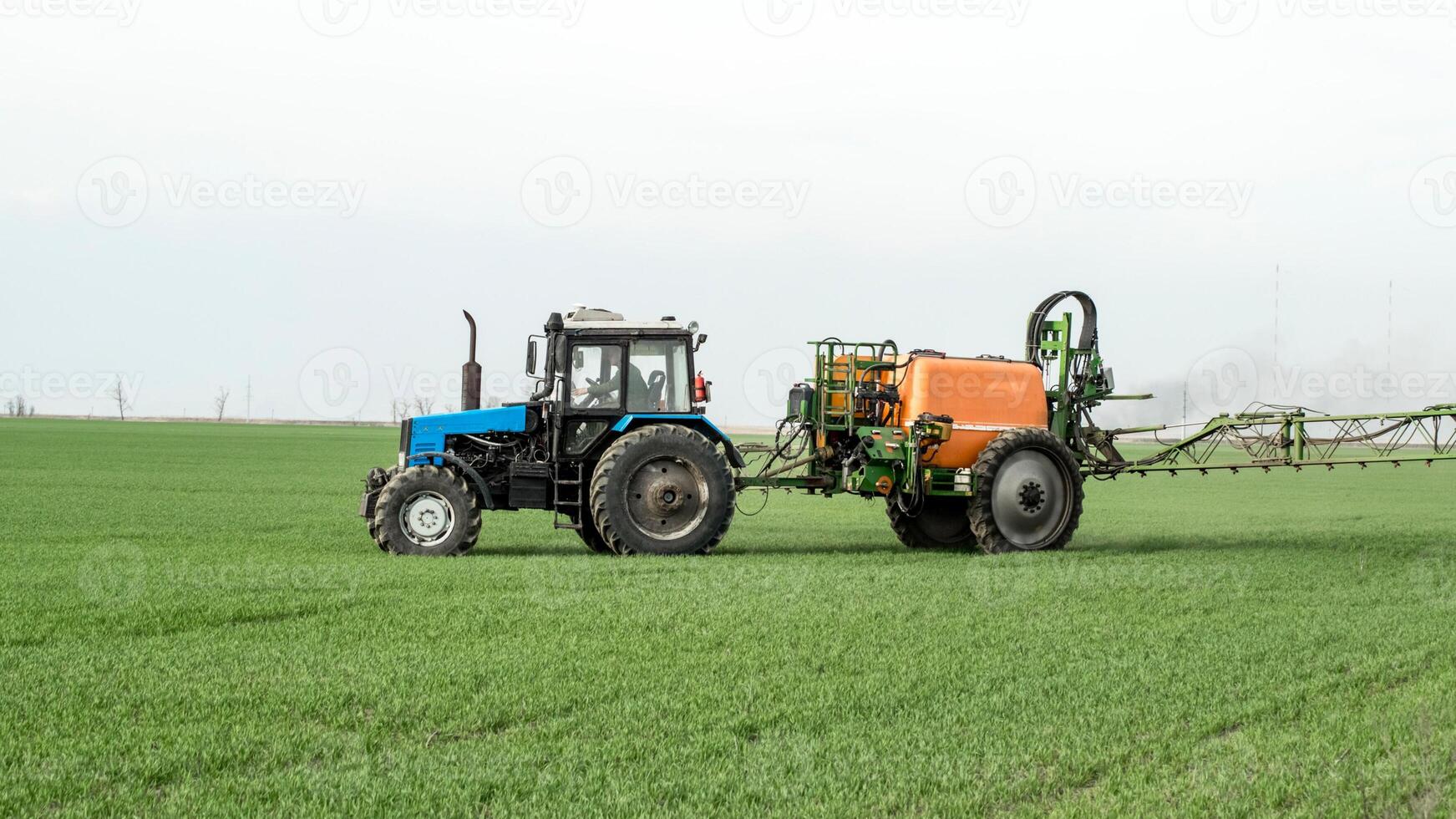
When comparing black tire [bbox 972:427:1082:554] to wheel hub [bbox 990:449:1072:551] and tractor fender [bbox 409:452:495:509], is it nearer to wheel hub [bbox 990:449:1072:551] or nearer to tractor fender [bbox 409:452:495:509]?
wheel hub [bbox 990:449:1072:551]

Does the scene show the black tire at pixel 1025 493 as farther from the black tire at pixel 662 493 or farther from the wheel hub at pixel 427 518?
the wheel hub at pixel 427 518

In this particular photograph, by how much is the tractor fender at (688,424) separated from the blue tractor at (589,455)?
0.5 inches

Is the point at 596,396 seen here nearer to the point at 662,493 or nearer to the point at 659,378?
the point at 659,378

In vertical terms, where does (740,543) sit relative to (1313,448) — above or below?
below

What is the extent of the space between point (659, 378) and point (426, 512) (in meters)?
2.80

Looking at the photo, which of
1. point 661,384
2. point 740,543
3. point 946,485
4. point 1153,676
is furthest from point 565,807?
point 740,543

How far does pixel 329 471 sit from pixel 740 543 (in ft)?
69.0

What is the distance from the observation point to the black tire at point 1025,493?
47.1 ft

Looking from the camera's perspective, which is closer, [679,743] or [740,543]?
[679,743]

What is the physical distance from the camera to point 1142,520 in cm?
2212

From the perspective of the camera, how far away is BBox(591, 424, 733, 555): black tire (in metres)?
13.2

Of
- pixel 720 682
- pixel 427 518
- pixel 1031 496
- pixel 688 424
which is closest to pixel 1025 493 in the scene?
pixel 1031 496

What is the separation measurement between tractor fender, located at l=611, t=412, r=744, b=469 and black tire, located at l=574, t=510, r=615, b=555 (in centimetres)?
109

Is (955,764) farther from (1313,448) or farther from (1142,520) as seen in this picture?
(1142,520)
